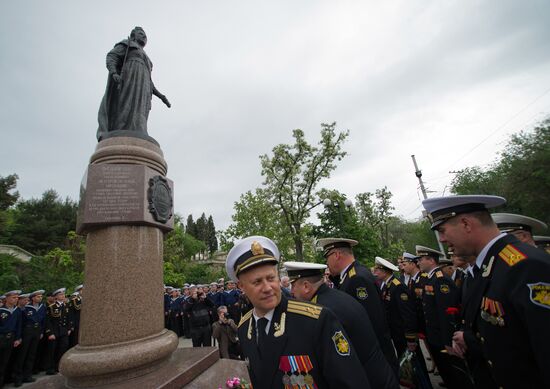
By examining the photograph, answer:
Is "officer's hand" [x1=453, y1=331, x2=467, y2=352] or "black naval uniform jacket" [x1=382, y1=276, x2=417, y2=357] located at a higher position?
"officer's hand" [x1=453, y1=331, x2=467, y2=352]

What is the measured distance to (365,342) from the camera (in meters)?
2.35

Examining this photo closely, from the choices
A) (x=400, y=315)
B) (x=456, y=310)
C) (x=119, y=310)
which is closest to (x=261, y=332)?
(x=119, y=310)

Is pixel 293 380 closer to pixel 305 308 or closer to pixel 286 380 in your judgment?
pixel 286 380

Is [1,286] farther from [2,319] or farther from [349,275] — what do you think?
[349,275]

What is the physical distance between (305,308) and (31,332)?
33.4 ft

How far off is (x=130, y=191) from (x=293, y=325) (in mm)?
3732

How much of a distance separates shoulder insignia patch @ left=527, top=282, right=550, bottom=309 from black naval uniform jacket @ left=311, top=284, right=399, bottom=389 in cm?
114

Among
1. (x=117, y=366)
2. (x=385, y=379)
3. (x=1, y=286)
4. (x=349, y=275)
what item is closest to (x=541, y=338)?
(x=385, y=379)

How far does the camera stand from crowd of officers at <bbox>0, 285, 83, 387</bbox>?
769 centimetres

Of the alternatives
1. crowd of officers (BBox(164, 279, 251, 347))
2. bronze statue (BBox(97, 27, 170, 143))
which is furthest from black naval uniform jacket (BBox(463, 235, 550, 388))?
crowd of officers (BBox(164, 279, 251, 347))

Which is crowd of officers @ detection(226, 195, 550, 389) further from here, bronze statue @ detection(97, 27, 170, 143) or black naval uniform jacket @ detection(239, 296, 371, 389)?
bronze statue @ detection(97, 27, 170, 143)

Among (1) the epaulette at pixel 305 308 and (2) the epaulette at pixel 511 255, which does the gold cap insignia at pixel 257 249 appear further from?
(2) the epaulette at pixel 511 255

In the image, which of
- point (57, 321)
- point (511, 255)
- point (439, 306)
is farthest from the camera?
point (57, 321)

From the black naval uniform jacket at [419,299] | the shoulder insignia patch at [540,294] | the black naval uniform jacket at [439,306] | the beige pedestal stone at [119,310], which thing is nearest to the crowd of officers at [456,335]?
the shoulder insignia patch at [540,294]
